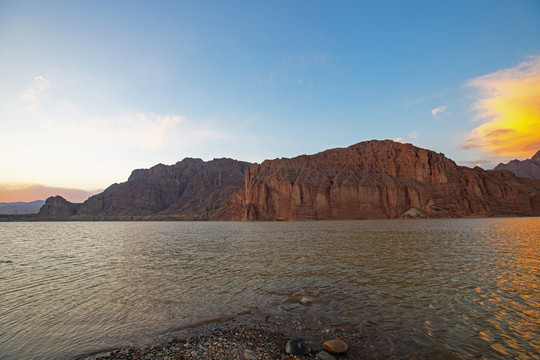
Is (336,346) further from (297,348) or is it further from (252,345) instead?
(252,345)

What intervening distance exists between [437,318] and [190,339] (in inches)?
350

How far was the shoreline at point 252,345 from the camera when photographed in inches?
301

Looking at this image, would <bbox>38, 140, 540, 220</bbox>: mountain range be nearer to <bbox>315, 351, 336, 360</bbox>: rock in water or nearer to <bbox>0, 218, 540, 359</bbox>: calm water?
<bbox>0, 218, 540, 359</bbox>: calm water

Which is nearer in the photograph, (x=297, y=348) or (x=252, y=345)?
(x=297, y=348)

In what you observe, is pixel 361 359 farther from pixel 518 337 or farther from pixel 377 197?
pixel 377 197

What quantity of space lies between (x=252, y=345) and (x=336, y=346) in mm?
2536

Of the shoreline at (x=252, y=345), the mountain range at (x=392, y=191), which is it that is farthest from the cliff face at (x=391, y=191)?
the shoreline at (x=252, y=345)

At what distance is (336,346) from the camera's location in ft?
25.4

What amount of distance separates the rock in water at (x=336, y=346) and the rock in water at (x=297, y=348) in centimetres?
54

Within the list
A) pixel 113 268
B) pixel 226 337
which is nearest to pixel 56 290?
pixel 113 268

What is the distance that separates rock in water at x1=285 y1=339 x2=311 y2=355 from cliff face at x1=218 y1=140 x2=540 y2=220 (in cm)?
16224

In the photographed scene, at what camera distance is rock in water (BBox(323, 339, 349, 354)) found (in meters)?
7.67

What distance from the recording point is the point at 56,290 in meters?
15.1

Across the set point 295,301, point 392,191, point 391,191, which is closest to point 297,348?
point 295,301
